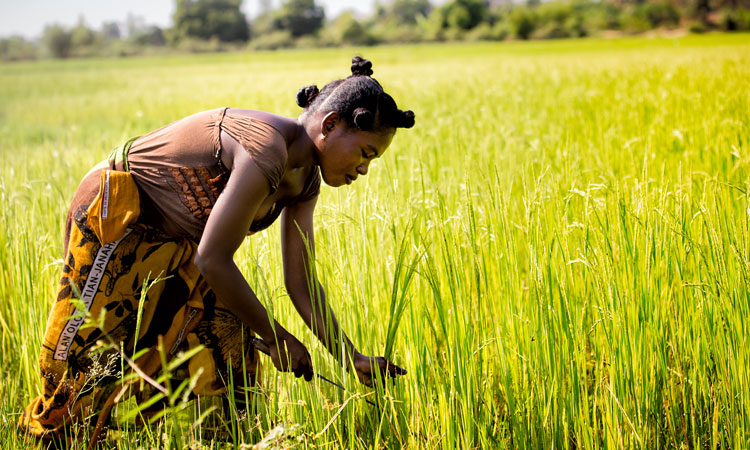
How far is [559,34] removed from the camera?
55.1m

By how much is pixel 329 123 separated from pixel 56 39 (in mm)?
83603

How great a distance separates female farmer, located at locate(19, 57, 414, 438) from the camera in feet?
4.64

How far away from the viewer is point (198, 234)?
1.59 metres

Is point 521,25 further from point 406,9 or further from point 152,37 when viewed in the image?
point 406,9

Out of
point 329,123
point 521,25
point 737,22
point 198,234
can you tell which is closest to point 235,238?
point 198,234

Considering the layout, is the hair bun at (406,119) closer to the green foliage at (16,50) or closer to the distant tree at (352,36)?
the distant tree at (352,36)

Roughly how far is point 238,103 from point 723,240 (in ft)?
24.7

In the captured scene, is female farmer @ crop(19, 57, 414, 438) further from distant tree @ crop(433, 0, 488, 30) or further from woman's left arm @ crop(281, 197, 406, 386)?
distant tree @ crop(433, 0, 488, 30)

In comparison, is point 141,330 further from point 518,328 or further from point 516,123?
point 516,123

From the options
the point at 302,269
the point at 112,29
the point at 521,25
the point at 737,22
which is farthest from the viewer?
the point at 112,29

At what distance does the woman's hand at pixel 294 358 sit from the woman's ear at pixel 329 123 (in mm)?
515

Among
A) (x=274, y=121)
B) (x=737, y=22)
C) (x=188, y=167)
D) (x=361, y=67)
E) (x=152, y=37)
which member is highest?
(x=152, y=37)

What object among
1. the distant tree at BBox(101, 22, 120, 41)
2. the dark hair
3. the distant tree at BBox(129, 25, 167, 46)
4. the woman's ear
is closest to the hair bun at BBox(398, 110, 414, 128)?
the dark hair

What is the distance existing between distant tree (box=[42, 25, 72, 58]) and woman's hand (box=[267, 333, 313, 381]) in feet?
259
